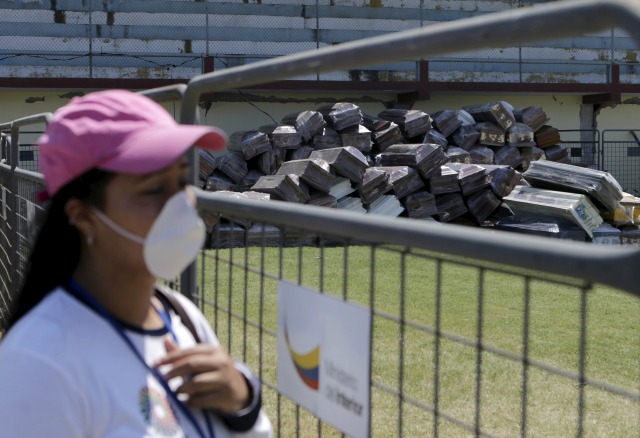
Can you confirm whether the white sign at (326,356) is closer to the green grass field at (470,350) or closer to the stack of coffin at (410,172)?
the green grass field at (470,350)

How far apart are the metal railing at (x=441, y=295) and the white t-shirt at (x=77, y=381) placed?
1.60 feet

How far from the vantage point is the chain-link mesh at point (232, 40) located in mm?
18797

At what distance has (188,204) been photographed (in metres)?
1.55

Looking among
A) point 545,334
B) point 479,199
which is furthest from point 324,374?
point 479,199

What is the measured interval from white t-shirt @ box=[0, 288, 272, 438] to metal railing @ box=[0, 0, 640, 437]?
487mm

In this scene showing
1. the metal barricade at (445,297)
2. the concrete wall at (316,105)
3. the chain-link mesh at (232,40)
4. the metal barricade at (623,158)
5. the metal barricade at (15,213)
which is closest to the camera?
the metal barricade at (445,297)

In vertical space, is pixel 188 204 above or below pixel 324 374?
above

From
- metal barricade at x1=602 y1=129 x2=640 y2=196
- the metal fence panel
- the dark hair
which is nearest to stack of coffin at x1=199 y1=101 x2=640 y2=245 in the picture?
the metal fence panel

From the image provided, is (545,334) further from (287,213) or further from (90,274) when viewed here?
(90,274)

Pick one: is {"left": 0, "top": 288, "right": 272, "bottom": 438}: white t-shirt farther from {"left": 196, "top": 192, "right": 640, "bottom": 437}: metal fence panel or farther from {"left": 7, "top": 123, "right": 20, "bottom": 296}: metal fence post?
{"left": 7, "top": 123, "right": 20, "bottom": 296}: metal fence post

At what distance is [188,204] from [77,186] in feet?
0.64

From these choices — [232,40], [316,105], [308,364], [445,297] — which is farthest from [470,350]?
[232,40]

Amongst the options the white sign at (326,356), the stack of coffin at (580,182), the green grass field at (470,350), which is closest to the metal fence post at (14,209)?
the green grass field at (470,350)

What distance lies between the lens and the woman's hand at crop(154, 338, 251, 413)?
1.52m
